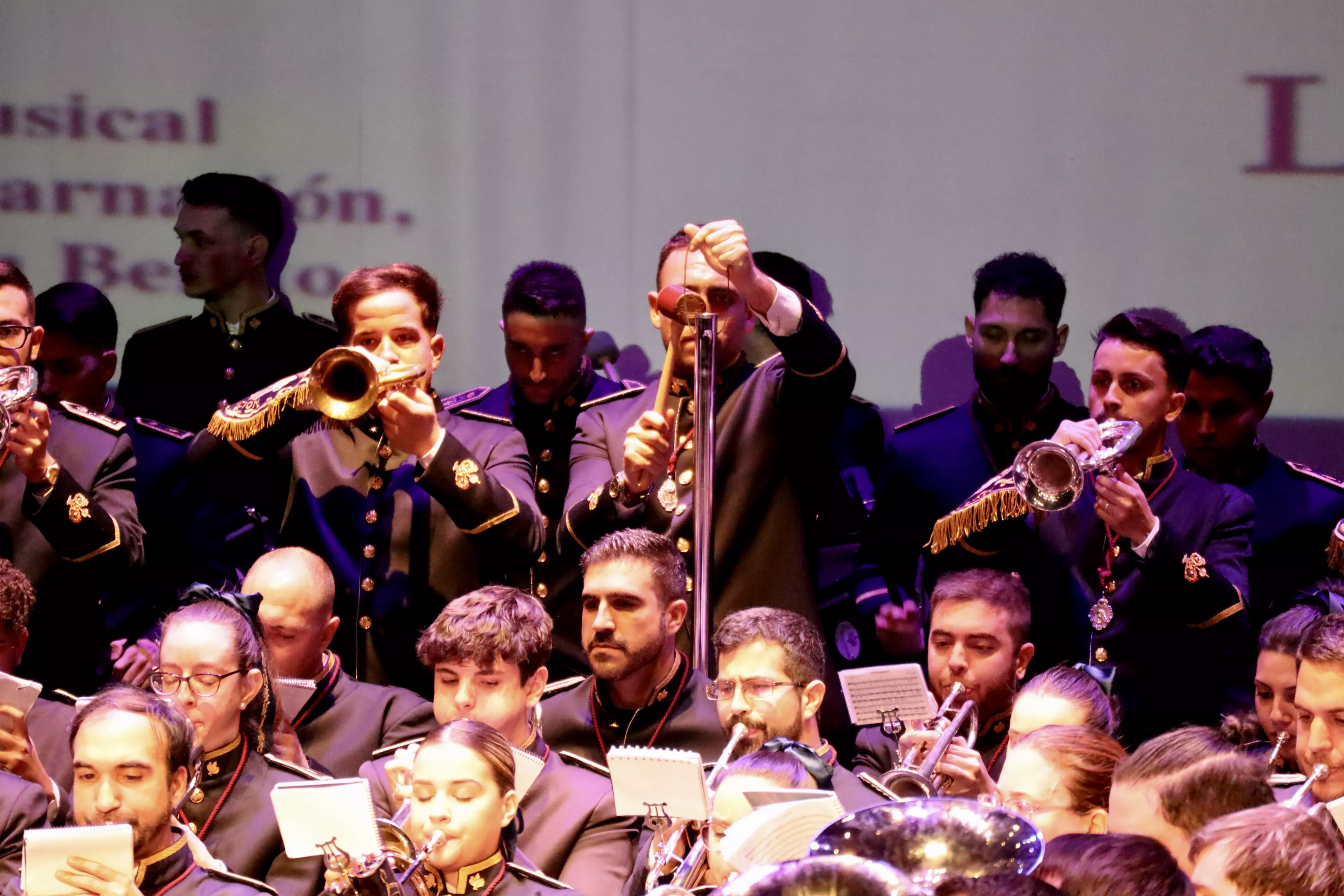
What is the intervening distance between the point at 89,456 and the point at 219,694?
897 millimetres

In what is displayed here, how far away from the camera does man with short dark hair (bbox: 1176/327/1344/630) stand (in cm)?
490

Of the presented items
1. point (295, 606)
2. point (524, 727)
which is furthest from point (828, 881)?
point (295, 606)

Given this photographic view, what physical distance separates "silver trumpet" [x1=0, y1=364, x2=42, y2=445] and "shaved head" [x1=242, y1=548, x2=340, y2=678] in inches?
Answer: 26.1

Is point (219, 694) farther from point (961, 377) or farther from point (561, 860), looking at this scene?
point (961, 377)

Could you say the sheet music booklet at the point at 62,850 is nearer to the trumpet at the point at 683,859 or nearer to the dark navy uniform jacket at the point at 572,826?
the dark navy uniform jacket at the point at 572,826

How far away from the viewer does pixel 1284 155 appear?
5.68 metres

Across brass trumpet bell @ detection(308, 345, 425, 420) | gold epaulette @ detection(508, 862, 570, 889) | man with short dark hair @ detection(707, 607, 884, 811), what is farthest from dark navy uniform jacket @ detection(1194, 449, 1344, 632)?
brass trumpet bell @ detection(308, 345, 425, 420)

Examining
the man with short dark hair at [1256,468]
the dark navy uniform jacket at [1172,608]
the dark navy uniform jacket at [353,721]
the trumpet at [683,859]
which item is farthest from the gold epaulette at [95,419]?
the man with short dark hair at [1256,468]

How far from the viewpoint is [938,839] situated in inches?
106

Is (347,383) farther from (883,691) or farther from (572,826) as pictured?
(883,691)

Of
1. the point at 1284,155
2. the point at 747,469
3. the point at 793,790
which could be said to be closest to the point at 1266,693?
the point at 747,469

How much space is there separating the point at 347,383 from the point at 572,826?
3.72ft

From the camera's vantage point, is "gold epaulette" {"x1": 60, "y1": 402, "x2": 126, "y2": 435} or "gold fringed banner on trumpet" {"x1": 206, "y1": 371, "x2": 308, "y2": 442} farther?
"gold epaulette" {"x1": 60, "y1": 402, "x2": 126, "y2": 435}

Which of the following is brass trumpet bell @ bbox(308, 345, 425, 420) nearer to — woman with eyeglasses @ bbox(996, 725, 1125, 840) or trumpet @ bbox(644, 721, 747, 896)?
trumpet @ bbox(644, 721, 747, 896)
